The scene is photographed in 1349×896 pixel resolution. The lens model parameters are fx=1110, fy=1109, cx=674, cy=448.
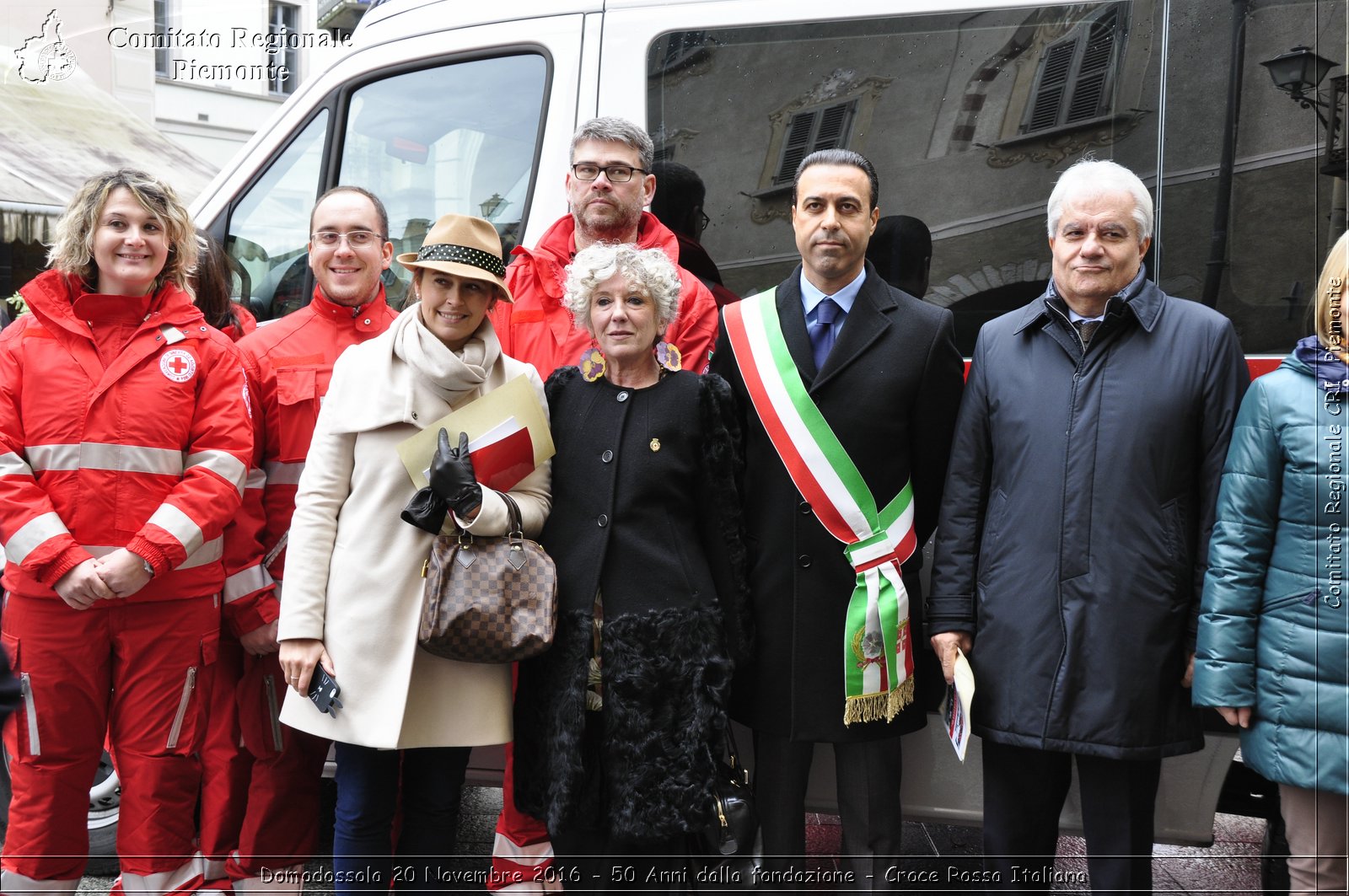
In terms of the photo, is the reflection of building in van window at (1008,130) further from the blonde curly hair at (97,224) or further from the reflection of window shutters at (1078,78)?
the blonde curly hair at (97,224)

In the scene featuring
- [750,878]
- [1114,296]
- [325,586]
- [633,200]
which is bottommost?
[750,878]

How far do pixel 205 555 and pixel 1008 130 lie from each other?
8.30ft

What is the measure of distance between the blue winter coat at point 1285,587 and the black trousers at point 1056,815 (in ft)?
0.96

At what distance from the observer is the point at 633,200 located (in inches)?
128

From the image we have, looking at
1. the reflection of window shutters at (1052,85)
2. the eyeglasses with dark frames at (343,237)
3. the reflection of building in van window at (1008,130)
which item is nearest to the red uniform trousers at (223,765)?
the eyeglasses with dark frames at (343,237)

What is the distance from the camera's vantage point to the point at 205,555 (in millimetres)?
3043

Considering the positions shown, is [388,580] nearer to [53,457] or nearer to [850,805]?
[53,457]

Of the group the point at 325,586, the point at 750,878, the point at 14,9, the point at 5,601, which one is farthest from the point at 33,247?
the point at 750,878

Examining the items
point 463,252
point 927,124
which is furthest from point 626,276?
point 927,124

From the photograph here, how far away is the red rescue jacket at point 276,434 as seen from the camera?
124 inches

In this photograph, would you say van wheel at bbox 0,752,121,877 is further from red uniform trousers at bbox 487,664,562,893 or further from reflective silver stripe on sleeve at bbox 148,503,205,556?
red uniform trousers at bbox 487,664,562,893

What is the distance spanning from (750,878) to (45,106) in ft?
37.0

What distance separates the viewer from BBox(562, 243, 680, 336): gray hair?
2.76 m

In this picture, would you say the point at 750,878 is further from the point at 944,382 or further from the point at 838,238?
the point at 838,238
